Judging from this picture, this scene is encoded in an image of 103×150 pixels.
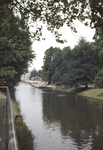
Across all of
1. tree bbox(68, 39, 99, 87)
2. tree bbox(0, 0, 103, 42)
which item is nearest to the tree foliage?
tree bbox(68, 39, 99, 87)

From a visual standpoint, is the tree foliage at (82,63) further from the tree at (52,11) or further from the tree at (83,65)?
the tree at (52,11)

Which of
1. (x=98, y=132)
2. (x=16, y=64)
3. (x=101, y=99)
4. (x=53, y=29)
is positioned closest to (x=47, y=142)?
(x=98, y=132)

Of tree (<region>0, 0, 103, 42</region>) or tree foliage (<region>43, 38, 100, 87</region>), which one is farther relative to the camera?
tree foliage (<region>43, 38, 100, 87</region>)

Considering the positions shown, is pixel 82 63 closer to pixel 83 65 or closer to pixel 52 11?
pixel 83 65

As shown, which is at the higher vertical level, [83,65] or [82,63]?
[82,63]

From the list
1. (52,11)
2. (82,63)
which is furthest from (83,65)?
(52,11)

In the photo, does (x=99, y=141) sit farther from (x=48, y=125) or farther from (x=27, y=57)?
(x=27, y=57)

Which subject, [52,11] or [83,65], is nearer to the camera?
[52,11]

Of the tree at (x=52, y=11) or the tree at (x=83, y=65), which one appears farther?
Result: the tree at (x=83, y=65)

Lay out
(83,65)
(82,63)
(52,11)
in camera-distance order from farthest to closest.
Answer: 1. (82,63)
2. (83,65)
3. (52,11)

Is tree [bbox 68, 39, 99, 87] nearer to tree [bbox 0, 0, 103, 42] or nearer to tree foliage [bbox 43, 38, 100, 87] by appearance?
tree foliage [bbox 43, 38, 100, 87]

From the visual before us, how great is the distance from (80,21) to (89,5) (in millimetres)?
1206

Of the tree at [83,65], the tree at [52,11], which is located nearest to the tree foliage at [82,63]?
the tree at [83,65]

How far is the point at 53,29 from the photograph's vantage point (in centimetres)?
857
